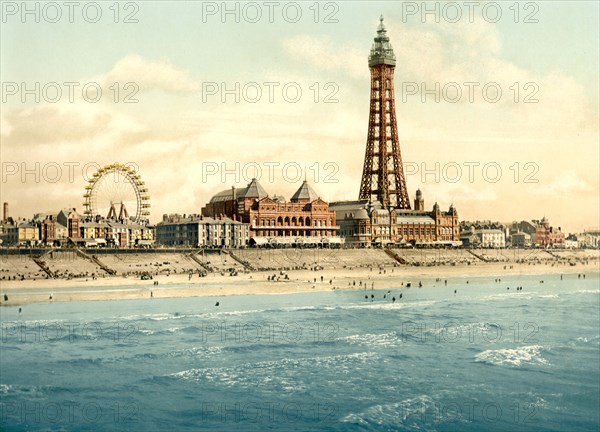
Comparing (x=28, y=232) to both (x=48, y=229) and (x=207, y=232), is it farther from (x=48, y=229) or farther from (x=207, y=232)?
(x=207, y=232)

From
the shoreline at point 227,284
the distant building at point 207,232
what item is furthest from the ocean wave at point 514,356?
the distant building at point 207,232

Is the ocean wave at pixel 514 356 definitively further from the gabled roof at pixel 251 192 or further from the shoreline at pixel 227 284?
the gabled roof at pixel 251 192

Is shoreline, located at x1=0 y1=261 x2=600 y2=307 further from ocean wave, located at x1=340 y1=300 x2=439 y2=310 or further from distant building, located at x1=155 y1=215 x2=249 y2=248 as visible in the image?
distant building, located at x1=155 y1=215 x2=249 y2=248

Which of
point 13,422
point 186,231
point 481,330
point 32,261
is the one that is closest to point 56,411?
point 13,422

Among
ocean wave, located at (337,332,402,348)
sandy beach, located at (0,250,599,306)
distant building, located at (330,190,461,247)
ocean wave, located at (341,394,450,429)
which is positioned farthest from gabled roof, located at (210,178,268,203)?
ocean wave, located at (341,394,450,429)

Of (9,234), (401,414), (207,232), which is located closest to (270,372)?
(401,414)

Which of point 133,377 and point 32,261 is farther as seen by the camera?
point 32,261

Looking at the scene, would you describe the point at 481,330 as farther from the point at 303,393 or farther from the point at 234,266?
the point at 234,266
